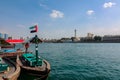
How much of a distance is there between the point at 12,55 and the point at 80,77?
52.8 feet

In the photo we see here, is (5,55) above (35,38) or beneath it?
beneath

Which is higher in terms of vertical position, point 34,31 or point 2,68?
point 34,31

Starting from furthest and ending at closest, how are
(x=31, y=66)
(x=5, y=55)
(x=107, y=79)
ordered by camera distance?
(x=5, y=55) → (x=107, y=79) → (x=31, y=66)

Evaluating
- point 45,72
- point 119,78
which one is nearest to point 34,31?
point 45,72

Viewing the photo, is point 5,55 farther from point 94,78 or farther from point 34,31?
point 94,78

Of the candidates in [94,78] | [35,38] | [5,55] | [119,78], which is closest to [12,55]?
[5,55]

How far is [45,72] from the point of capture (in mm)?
19219

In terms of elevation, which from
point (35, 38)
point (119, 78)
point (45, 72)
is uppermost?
point (35, 38)

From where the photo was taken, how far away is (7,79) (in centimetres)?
1496

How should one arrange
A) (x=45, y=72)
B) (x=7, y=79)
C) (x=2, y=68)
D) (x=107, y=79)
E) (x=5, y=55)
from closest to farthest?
1. (x=7, y=79)
2. (x=2, y=68)
3. (x=45, y=72)
4. (x=107, y=79)
5. (x=5, y=55)

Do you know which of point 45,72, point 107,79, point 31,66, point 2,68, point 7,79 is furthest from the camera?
point 107,79

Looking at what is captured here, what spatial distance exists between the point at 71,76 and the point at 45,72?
611 cm

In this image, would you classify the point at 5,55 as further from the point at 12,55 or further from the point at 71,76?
the point at 71,76

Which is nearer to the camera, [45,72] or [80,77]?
[45,72]
